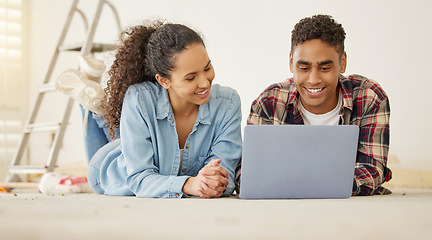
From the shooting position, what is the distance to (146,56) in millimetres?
1640

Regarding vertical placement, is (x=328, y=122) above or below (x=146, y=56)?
below

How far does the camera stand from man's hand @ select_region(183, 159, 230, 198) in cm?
133

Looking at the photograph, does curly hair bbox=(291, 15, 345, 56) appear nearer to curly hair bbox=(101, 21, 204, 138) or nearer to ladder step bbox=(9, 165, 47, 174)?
curly hair bbox=(101, 21, 204, 138)

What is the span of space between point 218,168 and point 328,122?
548 millimetres

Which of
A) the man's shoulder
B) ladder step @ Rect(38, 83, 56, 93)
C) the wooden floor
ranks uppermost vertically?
the man's shoulder

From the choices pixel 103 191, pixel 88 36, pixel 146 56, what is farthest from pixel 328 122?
pixel 88 36

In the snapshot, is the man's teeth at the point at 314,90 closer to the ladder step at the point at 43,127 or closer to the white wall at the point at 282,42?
the white wall at the point at 282,42

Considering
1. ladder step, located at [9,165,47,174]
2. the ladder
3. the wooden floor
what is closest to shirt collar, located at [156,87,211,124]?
the wooden floor

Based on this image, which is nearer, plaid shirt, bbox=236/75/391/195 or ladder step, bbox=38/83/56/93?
plaid shirt, bbox=236/75/391/195

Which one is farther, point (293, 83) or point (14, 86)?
point (14, 86)

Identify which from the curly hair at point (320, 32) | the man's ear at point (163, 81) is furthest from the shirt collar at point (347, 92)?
the man's ear at point (163, 81)

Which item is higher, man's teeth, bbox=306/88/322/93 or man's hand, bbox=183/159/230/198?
man's teeth, bbox=306/88/322/93

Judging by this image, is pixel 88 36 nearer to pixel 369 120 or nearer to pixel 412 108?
pixel 369 120

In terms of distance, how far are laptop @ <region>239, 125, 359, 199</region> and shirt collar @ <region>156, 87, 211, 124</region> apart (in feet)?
1.46
